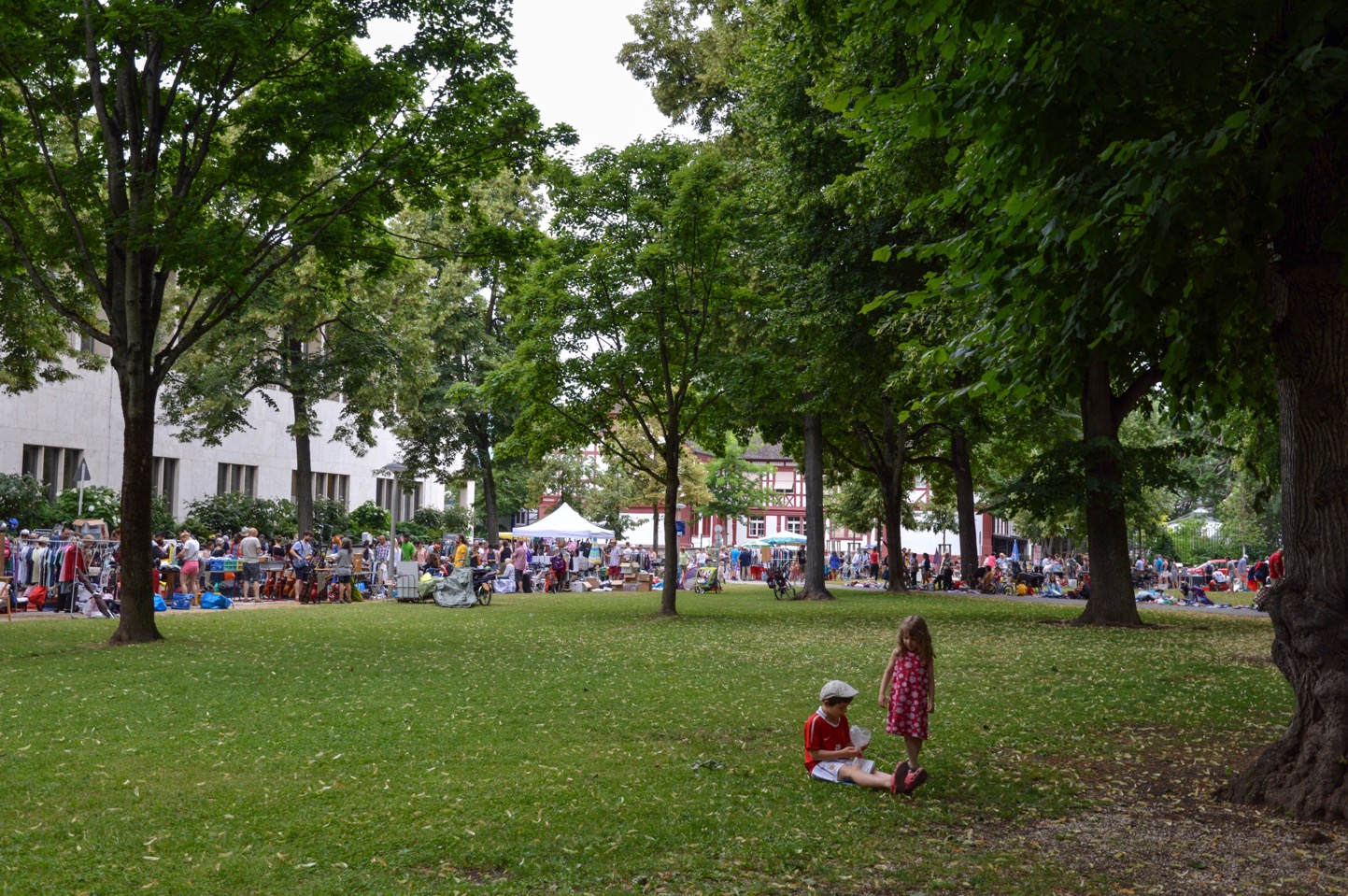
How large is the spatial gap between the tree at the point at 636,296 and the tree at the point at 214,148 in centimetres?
705

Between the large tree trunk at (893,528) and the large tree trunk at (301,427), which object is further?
the large tree trunk at (301,427)

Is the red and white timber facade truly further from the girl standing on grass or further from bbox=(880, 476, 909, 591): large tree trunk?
the girl standing on grass

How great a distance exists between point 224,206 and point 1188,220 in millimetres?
18839

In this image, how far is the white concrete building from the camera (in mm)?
39344

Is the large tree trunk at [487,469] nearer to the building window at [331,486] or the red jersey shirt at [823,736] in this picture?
the building window at [331,486]

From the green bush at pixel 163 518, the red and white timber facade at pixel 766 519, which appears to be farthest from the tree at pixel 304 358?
the red and white timber facade at pixel 766 519

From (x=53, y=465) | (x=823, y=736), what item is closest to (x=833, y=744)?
(x=823, y=736)

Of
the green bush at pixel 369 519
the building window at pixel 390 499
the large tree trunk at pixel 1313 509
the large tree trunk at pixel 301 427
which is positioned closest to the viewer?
the large tree trunk at pixel 1313 509

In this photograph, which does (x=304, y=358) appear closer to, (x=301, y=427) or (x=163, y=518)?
(x=301, y=427)

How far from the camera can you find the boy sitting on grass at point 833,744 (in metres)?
7.93

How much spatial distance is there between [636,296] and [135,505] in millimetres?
11805

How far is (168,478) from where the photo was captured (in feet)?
153

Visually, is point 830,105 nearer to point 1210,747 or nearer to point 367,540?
point 1210,747

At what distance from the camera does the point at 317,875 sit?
560 centimetres
